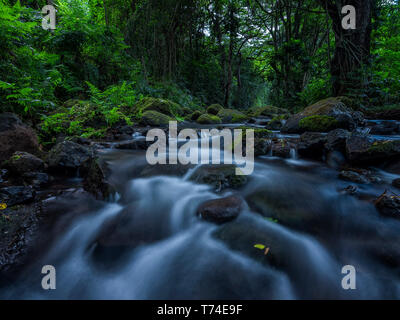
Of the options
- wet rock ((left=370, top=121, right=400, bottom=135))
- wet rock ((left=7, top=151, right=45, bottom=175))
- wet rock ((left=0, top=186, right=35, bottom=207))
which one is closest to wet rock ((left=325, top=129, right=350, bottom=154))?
wet rock ((left=370, top=121, right=400, bottom=135))

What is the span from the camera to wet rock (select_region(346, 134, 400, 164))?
3.08 m

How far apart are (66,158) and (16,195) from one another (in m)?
0.89

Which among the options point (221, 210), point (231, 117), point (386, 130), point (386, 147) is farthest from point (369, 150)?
point (231, 117)

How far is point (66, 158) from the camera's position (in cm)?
302

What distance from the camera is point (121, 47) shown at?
9148 mm

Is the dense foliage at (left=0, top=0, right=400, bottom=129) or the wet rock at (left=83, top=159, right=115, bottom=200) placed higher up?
the dense foliage at (left=0, top=0, right=400, bottom=129)

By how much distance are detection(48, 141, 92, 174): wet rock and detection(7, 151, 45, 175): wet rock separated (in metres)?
0.15

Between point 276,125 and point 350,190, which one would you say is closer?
point 350,190

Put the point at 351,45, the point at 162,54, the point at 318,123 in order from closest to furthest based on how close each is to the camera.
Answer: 1. the point at 318,123
2. the point at 351,45
3. the point at 162,54

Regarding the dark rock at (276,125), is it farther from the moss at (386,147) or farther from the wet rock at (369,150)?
the moss at (386,147)

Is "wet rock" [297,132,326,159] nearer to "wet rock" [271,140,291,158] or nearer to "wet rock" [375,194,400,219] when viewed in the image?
"wet rock" [271,140,291,158]

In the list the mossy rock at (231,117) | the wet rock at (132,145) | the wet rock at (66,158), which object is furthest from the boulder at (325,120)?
the wet rock at (66,158)

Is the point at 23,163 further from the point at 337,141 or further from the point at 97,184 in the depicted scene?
the point at 337,141
